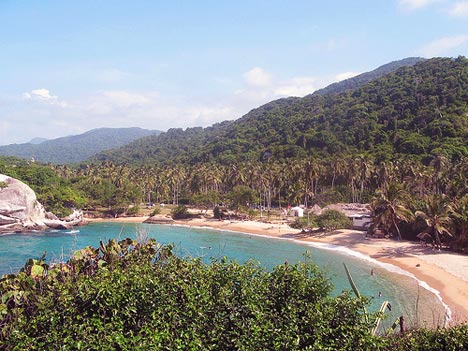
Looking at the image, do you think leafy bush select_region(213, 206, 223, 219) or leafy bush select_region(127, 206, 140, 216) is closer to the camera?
leafy bush select_region(213, 206, 223, 219)

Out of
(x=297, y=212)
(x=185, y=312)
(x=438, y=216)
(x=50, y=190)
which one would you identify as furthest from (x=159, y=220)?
(x=185, y=312)

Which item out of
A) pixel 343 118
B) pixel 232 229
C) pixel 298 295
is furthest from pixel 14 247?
pixel 343 118

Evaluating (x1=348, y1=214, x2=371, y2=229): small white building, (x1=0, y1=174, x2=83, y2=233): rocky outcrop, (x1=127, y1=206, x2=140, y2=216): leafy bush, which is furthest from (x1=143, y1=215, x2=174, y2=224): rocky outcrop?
(x1=348, y1=214, x2=371, y2=229): small white building

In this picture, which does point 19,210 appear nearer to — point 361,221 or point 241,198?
point 241,198

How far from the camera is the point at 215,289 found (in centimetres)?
1333

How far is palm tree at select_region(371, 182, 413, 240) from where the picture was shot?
155 feet

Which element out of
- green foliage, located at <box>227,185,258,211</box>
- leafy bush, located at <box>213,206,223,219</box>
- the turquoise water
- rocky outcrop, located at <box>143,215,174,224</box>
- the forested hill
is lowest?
the turquoise water

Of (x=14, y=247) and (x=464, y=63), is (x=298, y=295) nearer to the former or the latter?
(x=14, y=247)

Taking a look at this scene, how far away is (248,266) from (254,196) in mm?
64623

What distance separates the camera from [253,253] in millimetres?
→ 47281

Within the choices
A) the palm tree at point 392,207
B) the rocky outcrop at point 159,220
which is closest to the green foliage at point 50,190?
the rocky outcrop at point 159,220

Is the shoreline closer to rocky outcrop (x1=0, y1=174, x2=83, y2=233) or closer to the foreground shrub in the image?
the foreground shrub

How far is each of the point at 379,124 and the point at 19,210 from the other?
316ft

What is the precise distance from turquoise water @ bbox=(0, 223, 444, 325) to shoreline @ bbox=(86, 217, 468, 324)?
1346 millimetres
